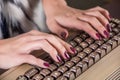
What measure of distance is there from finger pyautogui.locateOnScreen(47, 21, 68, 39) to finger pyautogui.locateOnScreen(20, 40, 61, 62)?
0.10m

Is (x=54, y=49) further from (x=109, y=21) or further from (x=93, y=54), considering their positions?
(x=109, y=21)

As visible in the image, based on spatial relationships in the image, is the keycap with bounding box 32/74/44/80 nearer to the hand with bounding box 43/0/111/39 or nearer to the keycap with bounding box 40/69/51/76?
the keycap with bounding box 40/69/51/76

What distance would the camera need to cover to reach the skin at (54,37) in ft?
2.30

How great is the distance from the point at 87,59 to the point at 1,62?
216 millimetres

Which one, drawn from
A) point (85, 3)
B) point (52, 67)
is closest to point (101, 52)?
point (52, 67)

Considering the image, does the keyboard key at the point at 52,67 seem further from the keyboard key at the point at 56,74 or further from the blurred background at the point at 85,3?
the blurred background at the point at 85,3

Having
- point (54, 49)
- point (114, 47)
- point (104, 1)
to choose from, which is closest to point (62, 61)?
point (54, 49)

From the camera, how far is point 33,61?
0.68m

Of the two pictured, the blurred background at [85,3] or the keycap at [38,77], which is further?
the blurred background at [85,3]

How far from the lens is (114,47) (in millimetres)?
720

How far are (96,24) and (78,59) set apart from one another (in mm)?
161

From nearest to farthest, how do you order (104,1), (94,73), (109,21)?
(94,73)
(109,21)
(104,1)

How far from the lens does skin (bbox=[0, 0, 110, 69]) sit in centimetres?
70

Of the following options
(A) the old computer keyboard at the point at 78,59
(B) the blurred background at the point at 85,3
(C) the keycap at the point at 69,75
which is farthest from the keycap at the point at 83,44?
(B) the blurred background at the point at 85,3
